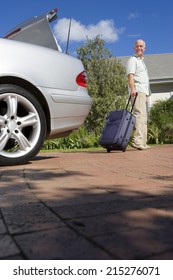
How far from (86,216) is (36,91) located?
266cm

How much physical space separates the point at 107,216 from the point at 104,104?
13710mm

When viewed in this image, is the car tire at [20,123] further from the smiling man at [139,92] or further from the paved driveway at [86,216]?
the smiling man at [139,92]

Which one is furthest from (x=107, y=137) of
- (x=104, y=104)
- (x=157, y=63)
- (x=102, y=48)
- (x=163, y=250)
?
(x=157, y=63)

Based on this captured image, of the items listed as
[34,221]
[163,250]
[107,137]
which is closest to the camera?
[163,250]

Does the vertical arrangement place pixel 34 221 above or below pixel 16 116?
below

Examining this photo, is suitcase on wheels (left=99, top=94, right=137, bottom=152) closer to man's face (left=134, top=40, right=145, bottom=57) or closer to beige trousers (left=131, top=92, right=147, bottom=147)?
beige trousers (left=131, top=92, right=147, bottom=147)

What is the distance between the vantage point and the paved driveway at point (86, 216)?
4.81 feet

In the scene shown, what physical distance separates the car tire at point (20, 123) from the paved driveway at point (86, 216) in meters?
0.94

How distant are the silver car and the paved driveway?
101cm

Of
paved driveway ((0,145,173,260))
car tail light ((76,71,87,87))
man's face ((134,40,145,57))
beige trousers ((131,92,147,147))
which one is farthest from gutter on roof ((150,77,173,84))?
paved driveway ((0,145,173,260))

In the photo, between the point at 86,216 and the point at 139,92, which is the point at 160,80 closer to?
the point at 139,92

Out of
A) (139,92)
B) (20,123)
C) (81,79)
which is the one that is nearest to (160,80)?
(139,92)
